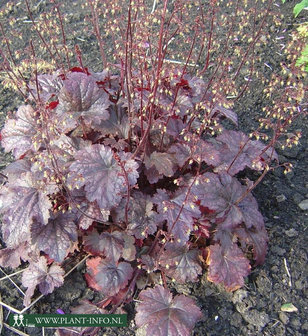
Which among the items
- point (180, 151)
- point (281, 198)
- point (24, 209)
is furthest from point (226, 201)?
point (24, 209)

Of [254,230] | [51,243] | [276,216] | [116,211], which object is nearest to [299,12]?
[276,216]

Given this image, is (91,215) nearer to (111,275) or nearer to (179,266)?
(111,275)

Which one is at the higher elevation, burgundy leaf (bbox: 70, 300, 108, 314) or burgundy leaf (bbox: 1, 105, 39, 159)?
burgundy leaf (bbox: 1, 105, 39, 159)

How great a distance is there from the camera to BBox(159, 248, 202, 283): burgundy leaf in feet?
7.32

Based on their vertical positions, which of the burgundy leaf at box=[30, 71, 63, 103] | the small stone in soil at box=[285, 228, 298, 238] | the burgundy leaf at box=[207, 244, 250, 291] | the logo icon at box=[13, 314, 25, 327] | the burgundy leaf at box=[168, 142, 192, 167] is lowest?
Answer: the logo icon at box=[13, 314, 25, 327]

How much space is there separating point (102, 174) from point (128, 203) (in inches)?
8.1

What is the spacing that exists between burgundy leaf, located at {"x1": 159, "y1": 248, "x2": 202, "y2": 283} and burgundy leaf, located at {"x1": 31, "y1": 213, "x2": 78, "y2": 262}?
506mm

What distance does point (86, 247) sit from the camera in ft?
7.29

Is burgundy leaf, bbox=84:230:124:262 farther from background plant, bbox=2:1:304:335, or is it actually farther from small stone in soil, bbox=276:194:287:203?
small stone in soil, bbox=276:194:287:203

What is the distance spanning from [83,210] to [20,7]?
314 centimetres

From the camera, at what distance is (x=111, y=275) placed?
2176mm

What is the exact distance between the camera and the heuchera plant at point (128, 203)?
2.05 meters

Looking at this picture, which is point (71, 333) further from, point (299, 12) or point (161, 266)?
point (299, 12)

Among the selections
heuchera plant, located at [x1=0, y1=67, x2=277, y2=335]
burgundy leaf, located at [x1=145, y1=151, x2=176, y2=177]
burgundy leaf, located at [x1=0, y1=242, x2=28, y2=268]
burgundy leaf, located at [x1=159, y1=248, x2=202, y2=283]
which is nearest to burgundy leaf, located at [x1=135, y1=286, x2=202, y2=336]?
heuchera plant, located at [x1=0, y1=67, x2=277, y2=335]
